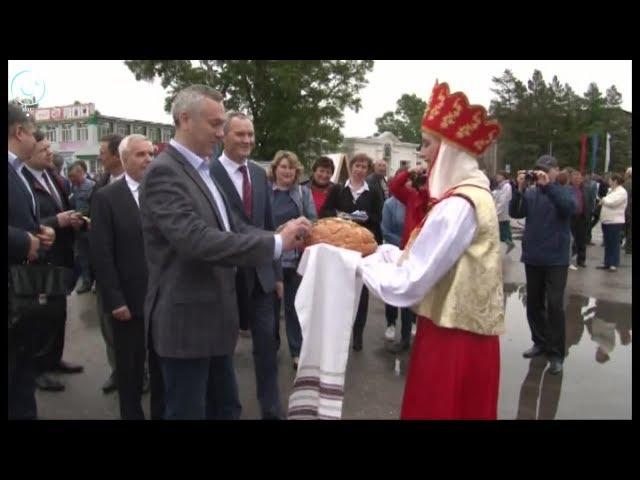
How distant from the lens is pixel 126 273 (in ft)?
11.7

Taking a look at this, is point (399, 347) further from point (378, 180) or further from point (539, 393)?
point (378, 180)

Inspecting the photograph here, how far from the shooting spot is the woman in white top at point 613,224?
10969 mm

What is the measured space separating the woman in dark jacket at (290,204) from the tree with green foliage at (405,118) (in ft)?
292

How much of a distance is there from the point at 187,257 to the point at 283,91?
95.2 feet

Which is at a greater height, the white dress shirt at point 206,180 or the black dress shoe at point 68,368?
the white dress shirt at point 206,180

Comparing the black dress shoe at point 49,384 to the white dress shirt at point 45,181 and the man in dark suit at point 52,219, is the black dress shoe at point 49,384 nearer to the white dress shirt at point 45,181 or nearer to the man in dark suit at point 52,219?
the man in dark suit at point 52,219

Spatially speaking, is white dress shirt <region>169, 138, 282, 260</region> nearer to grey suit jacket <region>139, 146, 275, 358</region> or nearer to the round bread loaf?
grey suit jacket <region>139, 146, 275, 358</region>

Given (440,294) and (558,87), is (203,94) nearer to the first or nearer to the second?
(440,294)

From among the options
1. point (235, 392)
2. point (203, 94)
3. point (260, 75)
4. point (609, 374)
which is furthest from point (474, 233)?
point (260, 75)

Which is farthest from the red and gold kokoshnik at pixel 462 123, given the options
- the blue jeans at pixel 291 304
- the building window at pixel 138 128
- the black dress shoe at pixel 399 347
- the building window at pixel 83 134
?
the building window at pixel 83 134

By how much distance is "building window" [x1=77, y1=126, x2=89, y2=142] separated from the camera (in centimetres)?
4553

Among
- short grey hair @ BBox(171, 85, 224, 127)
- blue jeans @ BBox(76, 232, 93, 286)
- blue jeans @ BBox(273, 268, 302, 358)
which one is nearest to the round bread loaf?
short grey hair @ BBox(171, 85, 224, 127)


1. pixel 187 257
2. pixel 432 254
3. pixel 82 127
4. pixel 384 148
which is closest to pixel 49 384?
pixel 187 257

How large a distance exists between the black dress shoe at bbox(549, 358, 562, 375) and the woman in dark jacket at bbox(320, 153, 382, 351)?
1871 millimetres
